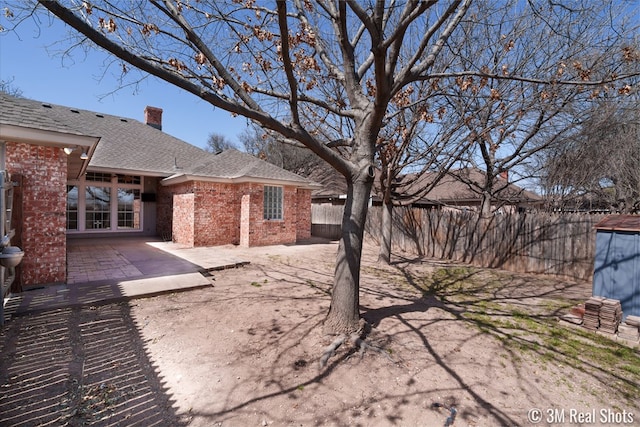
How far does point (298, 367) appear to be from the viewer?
3.41 meters

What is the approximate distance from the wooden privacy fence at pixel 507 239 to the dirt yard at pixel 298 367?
13.1ft

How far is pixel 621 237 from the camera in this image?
5.19m

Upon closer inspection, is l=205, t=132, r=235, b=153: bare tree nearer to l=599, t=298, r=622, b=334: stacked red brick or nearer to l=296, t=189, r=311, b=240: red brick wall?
l=296, t=189, r=311, b=240: red brick wall

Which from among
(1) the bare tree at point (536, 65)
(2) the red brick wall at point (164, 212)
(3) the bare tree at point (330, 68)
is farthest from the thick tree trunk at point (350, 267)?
(2) the red brick wall at point (164, 212)

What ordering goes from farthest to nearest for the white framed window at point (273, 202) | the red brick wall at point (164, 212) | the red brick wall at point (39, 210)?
the red brick wall at point (164, 212), the white framed window at point (273, 202), the red brick wall at point (39, 210)

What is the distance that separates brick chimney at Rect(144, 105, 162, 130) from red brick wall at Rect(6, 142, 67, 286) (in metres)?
12.9

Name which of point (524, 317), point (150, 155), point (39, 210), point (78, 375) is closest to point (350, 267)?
point (78, 375)

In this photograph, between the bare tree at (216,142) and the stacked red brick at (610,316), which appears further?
the bare tree at (216,142)

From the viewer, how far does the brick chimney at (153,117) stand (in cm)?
1728

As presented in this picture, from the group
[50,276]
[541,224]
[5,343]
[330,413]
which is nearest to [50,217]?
[50,276]

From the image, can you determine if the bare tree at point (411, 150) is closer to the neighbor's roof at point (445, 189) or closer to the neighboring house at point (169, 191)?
the neighboring house at point (169, 191)

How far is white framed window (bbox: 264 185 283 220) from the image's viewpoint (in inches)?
473

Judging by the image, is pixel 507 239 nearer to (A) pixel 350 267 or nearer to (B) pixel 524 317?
(B) pixel 524 317

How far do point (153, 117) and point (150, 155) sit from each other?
5666 mm
